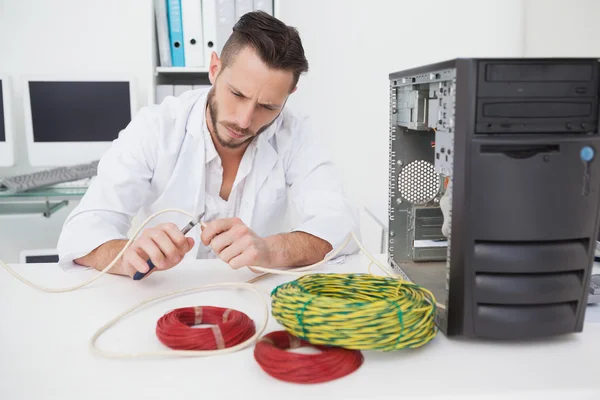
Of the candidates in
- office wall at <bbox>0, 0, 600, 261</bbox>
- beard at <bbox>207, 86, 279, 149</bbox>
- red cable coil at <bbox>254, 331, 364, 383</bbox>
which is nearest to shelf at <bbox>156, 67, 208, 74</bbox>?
office wall at <bbox>0, 0, 600, 261</bbox>

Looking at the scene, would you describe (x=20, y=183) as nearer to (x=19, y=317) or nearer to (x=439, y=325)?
(x=19, y=317)

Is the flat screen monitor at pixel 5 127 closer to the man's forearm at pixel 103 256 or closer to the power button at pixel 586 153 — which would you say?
the man's forearm at pixel 103 256

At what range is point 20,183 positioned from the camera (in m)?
2.15

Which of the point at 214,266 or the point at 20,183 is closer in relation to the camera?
the point at 214,266

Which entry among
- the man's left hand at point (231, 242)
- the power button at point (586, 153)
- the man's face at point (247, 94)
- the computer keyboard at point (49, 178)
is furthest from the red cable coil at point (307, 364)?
the computer keyboard at point (49, 178)

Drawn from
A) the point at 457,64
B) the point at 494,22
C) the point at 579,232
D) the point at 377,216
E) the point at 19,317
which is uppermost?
the point at 494,22

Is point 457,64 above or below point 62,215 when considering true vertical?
above

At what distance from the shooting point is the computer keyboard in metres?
2.12

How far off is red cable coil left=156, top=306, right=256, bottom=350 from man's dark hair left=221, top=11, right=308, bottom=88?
0.68 m

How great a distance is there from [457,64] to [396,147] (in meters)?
0.35

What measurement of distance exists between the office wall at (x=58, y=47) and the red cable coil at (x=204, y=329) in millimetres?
1889

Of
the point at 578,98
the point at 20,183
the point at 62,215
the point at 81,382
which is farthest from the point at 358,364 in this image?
the point at 62,215

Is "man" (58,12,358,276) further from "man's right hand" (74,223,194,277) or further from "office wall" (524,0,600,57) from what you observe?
"office wall" (524,0,600,57)

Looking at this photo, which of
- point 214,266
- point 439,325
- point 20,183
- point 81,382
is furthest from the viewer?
point 20,183
